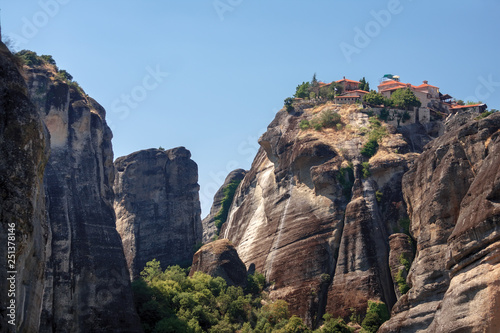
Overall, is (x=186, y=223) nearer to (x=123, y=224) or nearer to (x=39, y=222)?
(x=123, y=224)

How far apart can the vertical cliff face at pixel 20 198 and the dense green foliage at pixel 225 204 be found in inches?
2427

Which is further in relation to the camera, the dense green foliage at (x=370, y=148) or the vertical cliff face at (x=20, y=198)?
the dense green foliage at (x=370, y=148)

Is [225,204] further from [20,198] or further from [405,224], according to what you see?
[20,198]

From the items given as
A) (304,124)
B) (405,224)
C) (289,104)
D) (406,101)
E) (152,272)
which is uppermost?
(289,104)

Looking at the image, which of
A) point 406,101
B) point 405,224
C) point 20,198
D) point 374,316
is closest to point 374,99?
point 406,101

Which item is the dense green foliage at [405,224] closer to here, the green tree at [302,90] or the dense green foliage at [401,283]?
the dense green foliage at [401,283]

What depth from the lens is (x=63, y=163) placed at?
71.0 m

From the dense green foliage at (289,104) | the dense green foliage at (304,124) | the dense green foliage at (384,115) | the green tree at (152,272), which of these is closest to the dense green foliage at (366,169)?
the dense green foliage at (304,124)

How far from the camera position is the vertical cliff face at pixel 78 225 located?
2493 inches

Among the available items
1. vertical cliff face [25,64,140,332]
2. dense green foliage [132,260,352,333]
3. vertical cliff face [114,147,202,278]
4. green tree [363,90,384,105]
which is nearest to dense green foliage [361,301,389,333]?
dense green foliage [132,260,352,333]

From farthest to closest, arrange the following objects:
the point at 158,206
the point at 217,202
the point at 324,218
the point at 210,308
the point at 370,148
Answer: the point at 217,202 → the point at 158,206 → the point at 370,148 → the point at 324,218 → the point at 210,308

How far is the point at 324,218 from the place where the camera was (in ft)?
257

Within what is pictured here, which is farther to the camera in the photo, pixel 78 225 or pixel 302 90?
pixel 302 90

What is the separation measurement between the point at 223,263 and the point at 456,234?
35671mm
